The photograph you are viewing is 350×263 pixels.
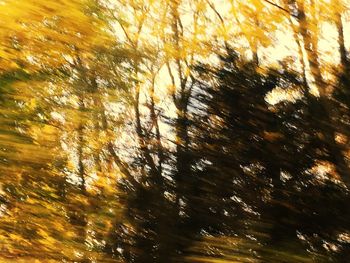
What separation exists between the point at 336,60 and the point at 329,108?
1.98 ft

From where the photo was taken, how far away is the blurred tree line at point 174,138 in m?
2.92

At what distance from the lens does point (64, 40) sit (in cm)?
297

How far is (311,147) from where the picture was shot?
404 centimetres

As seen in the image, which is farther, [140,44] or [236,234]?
[140,44]

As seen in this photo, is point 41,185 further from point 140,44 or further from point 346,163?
point 346,163

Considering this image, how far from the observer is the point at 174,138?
4895 mm

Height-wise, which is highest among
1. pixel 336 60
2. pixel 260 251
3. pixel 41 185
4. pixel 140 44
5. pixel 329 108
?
pixel 140 44

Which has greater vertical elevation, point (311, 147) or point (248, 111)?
point (248, 111)

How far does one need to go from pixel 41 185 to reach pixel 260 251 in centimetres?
190

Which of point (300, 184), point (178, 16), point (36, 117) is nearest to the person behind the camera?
point (36, 117)

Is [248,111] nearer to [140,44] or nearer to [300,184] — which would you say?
[300,184]

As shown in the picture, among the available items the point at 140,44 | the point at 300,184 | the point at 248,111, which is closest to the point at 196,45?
the point at 140,44

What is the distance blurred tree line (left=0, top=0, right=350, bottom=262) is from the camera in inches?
115

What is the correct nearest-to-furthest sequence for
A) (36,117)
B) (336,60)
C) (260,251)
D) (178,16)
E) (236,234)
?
(36,117) < (260,251) < (236,234) < (336,60) < (178,16)
